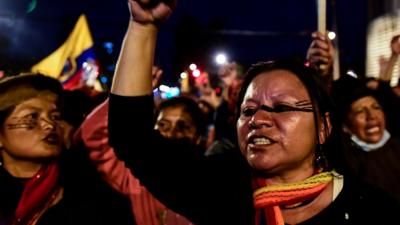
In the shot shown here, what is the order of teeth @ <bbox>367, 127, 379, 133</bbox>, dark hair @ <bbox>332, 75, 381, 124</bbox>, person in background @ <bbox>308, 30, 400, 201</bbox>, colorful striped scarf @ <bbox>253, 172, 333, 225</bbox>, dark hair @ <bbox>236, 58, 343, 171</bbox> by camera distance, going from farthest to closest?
teeth @ <bbox>367, 127, 379, 133</bbox>, dark hair @ <bbox>332, 75, 381, 124</bbox>, person in background @ <bbox>308, 30, 400, 201</bbox>, dark hair @ <bbox>236, 58, 343, 171</bbox>, colorful striped scarf @ <bbox>253, 172, 333, 225</bbox>

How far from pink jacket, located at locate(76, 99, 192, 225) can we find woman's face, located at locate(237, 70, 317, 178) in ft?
3.62

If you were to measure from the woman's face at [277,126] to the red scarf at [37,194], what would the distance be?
121 cm

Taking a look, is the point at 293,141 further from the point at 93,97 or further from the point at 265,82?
the point at 93,97

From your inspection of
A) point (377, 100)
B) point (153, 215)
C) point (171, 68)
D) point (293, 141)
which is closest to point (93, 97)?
point (153, 215)

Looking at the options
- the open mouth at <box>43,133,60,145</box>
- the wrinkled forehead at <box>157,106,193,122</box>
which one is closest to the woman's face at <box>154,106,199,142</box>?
the wrinkled forehead at <box>157,106,193,122</box>

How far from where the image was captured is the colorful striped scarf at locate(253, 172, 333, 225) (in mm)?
1765

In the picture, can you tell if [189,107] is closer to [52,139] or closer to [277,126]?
[52,139]

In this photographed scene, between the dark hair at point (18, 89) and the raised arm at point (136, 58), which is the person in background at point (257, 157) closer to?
the raised arm at point (136, 58)

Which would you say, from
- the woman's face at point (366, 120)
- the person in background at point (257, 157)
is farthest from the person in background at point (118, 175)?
the woman's face at point (366, 120)

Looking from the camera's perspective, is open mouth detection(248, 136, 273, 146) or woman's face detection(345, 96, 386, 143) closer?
open mouth detection(248, 136, 273, 146)

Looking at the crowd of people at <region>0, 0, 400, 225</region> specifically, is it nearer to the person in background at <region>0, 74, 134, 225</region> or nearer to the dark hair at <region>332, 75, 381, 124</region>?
the person in background at <region>0, 74, 134, 225</region>

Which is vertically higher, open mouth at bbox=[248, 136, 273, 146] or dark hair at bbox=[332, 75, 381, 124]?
open mouth at bbox=[248, 136, 273, 146]

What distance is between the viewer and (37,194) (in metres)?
2.54

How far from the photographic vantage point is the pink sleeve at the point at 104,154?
2943mm
